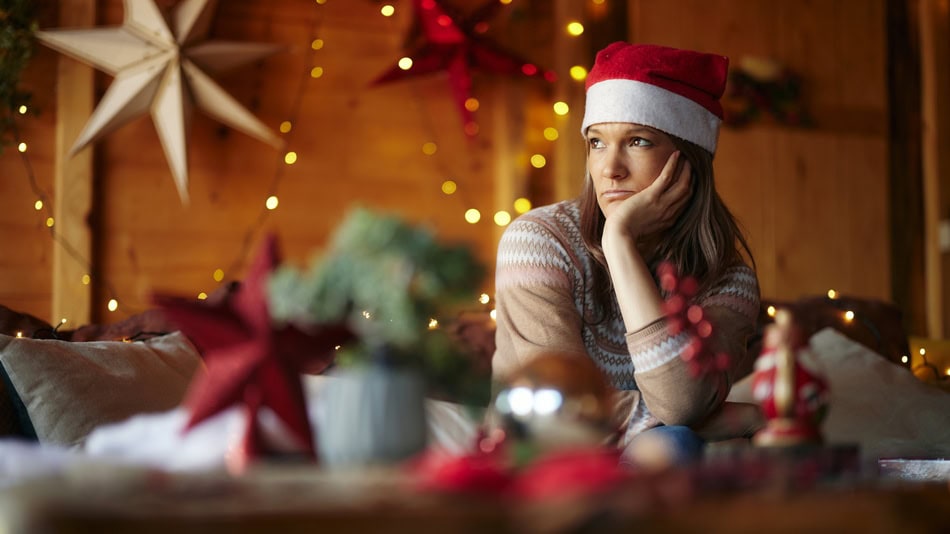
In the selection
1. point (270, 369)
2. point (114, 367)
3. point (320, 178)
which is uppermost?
point (320, 178)

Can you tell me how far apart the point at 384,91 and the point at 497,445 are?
2.27 metres

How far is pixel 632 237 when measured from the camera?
1.74m

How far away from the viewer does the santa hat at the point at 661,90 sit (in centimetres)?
192

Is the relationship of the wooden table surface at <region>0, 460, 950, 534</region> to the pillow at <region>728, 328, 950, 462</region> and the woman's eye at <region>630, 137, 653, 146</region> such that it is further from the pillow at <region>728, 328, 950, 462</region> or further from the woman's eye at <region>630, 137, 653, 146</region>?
the pillow at <region>728, 328, 950, 462</region>

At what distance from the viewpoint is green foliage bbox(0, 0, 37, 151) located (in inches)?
102

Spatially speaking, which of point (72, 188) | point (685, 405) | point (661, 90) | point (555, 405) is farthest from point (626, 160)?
point (72, 188)

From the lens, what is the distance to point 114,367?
75.3 inches

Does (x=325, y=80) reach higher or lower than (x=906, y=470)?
higher

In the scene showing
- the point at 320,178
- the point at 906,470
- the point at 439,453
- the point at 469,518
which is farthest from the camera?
the point at 320,178

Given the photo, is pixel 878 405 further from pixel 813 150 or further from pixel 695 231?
pixel 813 150

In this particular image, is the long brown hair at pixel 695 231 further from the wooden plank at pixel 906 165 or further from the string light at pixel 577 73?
the wooden plank at pixel 906 165

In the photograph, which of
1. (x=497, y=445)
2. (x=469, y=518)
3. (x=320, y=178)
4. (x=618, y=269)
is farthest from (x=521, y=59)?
(x=469, y=518)

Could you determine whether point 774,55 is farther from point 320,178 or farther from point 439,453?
point 439,453

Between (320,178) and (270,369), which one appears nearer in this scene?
(270,369)
